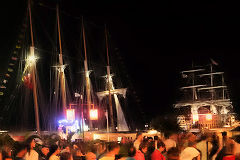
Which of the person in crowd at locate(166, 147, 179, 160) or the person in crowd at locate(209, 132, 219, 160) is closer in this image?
the person in crowd at locate(166, 147, 179, 160)

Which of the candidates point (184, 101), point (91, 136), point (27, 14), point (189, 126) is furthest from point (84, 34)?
point (184, 101)

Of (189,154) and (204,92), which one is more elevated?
(204,92)

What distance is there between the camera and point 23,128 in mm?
37156

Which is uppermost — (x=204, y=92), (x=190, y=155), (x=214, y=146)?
(x=204, y=92)

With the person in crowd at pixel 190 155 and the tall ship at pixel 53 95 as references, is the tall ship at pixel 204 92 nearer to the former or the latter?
the tall ship at pixel 53 95

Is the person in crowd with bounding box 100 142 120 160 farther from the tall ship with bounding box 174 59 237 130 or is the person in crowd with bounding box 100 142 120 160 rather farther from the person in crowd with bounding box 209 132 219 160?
the tall ship with bounding box 174 59 237 130

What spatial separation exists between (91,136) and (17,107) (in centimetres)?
1337

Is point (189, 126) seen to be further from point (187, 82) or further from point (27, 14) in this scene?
point (27, 14)

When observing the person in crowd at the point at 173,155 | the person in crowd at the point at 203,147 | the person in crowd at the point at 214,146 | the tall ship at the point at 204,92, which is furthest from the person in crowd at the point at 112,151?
the tall ship at the point at 204,92

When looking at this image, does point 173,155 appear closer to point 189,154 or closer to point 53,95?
point 189,154

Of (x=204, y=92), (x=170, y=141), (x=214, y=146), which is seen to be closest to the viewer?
(x=214, y=146)

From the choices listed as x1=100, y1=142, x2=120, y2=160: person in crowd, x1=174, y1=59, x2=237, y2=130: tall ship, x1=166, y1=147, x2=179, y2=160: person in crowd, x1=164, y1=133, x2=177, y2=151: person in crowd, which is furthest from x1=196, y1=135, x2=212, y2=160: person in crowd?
x1=174, y1=59, x2=237, y2=130: tall ship

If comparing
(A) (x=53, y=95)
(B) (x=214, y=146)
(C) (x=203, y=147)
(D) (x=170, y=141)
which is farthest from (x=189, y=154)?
(A) (x=53, y=95)

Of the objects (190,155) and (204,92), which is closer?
(190,155)
